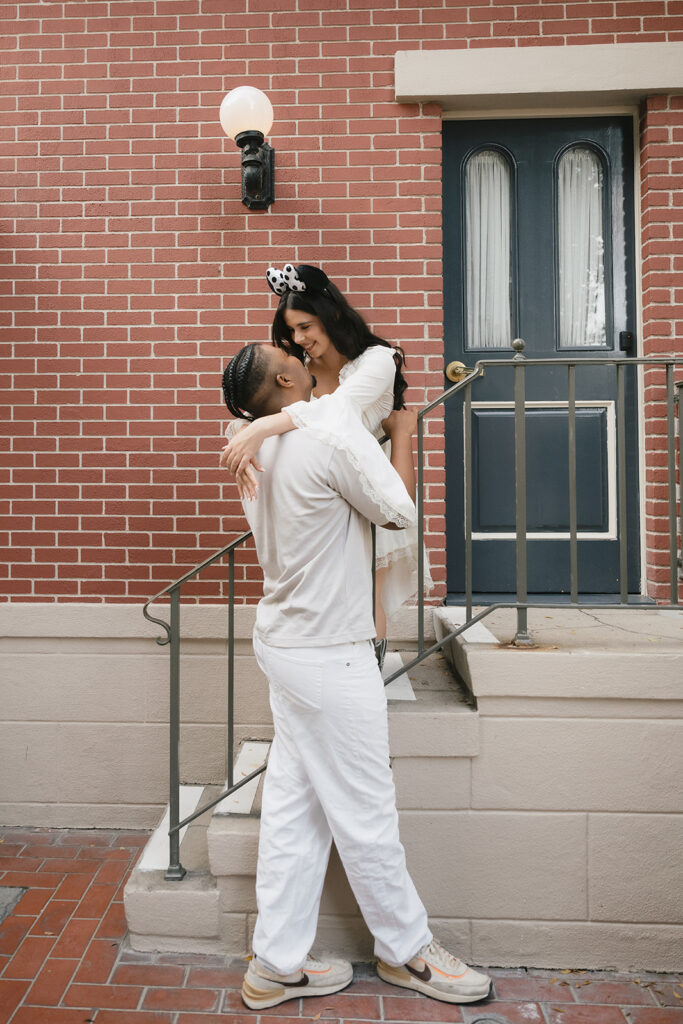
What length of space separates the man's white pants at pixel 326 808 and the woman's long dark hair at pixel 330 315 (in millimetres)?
1057

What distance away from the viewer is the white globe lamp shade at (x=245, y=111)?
3.31 m

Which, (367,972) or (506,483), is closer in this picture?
(367,972)

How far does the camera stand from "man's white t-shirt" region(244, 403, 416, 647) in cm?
204

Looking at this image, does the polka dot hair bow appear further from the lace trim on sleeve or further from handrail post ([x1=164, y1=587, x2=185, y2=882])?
handrail post ([x1=164, y1=587, x2=185, y2=882])

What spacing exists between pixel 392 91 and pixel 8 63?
1.98m

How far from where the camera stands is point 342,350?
8.39 ft

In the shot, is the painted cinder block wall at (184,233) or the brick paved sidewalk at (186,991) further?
the painted cinder block wall at (184,233)

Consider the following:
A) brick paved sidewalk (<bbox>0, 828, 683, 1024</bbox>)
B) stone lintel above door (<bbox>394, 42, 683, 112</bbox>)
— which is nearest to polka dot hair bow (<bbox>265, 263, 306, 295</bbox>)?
stone lintel above door (<bbox>394, 42, 683, 112</bbox>)

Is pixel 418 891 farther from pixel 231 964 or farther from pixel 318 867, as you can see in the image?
pixel 231 964

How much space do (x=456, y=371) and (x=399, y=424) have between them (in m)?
1.20

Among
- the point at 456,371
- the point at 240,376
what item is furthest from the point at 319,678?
the point at 456,371

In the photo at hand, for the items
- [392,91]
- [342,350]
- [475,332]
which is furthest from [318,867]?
[392,91]

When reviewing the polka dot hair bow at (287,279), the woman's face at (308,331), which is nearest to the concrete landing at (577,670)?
the woman's face at (308,331)

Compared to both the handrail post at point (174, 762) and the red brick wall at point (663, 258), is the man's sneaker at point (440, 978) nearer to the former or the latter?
the handrail post at point (174, 762)
